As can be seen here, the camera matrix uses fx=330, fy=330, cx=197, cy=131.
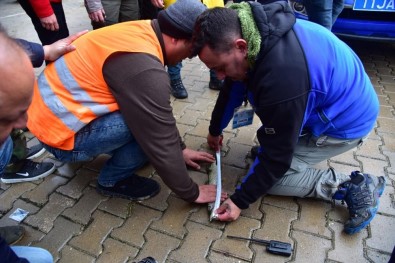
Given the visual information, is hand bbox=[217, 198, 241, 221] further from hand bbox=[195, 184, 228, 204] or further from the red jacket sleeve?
the red jacket sleeve

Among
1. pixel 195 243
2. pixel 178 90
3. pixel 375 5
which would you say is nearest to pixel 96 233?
pixel 195 243

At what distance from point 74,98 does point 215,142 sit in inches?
43.2

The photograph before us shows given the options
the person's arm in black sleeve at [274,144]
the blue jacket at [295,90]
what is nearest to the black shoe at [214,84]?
the blue jacket at [295,90]

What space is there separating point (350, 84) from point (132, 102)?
109 centimetres

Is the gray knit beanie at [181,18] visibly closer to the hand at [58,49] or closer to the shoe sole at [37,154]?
the hand at [58,49]

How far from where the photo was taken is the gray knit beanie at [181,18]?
1.60 meters

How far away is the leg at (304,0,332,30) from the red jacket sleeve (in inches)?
87.0

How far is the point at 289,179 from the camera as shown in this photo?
2010mm

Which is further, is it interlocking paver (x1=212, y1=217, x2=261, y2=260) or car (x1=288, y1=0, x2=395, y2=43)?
car (x1=288, y1=0, x2=395, y2=43)

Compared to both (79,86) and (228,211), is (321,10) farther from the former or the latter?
(79,86)

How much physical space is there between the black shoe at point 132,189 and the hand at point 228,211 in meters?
0.48

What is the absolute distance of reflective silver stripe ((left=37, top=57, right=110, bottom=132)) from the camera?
1.68 m

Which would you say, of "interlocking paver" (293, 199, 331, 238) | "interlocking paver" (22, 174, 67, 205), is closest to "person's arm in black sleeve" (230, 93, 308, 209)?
"interlocking paver" (293, 199, 331, 238)

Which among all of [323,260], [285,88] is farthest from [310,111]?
[323,260]
